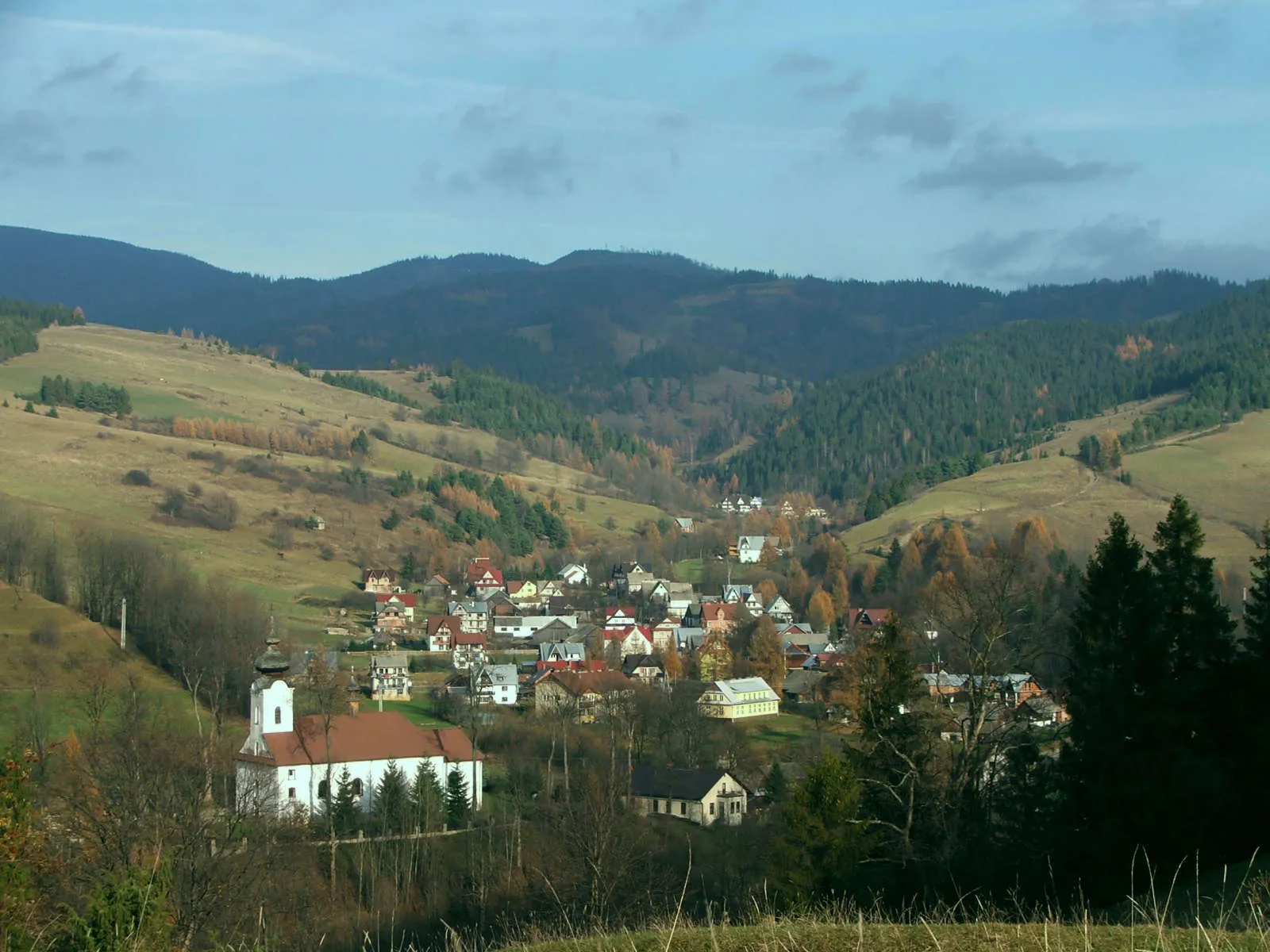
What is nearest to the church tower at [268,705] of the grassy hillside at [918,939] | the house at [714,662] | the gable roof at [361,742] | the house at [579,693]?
the gable roof at [361,742]

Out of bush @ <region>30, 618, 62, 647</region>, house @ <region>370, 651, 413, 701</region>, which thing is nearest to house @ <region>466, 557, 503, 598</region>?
house @ <region>370, 651, 413, 701</region>

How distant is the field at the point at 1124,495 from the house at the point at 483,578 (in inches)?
1212

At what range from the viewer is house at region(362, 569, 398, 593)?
9775cm

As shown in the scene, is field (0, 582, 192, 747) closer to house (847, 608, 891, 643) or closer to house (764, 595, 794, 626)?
house (847, 608, 891, 643)

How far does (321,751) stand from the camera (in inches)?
1767

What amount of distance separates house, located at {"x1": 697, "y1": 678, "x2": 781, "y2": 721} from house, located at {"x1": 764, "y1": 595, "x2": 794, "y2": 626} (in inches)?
1213

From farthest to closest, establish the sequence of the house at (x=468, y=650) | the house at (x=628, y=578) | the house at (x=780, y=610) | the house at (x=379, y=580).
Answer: the house at (x=628, y=578) → the house at (x=780, y=610) → the house at (x=379, y=580) → the house at (x=468, y=650)

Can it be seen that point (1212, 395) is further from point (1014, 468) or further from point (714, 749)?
point (714, 749)

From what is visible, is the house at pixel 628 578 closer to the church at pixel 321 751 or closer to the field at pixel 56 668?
the field at pixel 56 668

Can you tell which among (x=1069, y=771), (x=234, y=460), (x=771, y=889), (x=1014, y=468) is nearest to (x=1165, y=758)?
(x=1069, y=771)

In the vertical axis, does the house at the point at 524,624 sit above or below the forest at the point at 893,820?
below

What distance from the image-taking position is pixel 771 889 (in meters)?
22.8

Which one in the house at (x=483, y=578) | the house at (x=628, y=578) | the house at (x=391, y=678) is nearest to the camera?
the house at (x=391, y=678)

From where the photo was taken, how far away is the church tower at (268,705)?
44.3 metres
